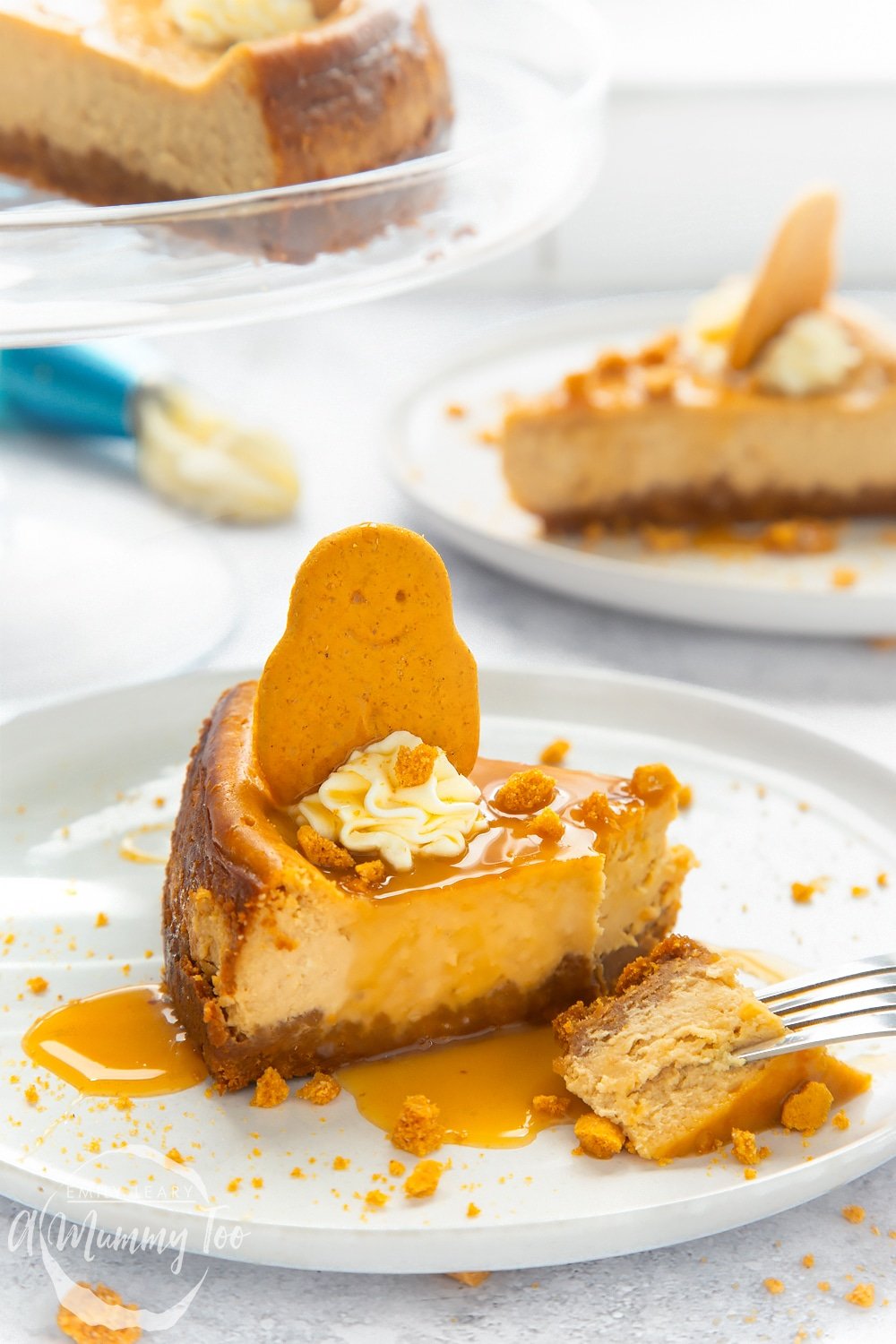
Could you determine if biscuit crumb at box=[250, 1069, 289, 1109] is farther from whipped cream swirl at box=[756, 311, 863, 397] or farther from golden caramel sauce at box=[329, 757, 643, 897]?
whipped cream swirl at box=[756, 311, 863, 397]

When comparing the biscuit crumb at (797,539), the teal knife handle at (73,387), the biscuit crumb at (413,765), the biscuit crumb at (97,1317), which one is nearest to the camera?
the biscuit crumb at (97,1317)

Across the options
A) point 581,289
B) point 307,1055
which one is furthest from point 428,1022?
point 581,289

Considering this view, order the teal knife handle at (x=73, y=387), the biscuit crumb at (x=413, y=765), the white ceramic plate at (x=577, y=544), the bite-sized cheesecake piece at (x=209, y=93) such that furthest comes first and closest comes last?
the teal knife handle at (x=73, y=387) → the white ceramic plate at (x=577, y=544) → the bite-sized cheesecake piece at (x=209, y=93) → the biscuit crumb at (x=413, y=765)

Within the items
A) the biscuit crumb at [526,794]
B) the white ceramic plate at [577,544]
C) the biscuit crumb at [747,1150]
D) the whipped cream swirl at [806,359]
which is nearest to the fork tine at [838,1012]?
the biscuit crumb at [747,1150]

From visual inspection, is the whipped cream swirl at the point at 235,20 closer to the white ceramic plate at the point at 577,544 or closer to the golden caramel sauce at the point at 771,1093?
the white ceramic plate at the point at 577,544

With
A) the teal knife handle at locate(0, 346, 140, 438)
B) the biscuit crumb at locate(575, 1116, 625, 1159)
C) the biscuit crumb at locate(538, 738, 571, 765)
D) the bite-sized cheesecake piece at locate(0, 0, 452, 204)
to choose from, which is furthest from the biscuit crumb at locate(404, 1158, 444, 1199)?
the teal knife handle at locate(0, 346, 140, 438)

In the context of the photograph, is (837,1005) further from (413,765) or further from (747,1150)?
(413,765)

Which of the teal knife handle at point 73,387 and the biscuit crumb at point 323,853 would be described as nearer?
the biscuit crumb at point 323,853
